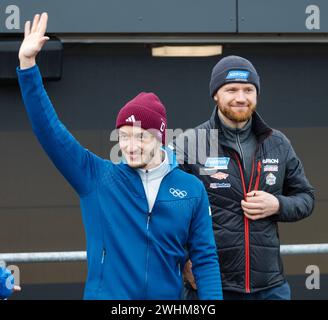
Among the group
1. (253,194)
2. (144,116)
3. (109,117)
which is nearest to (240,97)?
(253,194)

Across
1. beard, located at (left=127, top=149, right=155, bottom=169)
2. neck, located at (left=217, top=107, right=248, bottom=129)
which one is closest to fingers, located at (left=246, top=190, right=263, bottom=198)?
neck, located at (left=217, top=107, right=248, bottom=129)

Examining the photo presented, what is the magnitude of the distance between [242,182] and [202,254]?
77 centimetres

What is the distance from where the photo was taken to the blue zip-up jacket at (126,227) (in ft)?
11.4

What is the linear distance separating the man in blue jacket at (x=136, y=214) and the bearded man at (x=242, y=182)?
0.63 metres

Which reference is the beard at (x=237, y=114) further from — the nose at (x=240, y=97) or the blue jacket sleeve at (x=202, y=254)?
the blue jacket sleeve at (x=202, y=254)

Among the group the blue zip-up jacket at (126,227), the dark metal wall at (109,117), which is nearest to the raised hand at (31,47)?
the blue zip-up jacket at (126,227)

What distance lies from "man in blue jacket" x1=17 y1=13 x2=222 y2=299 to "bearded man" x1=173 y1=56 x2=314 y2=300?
0.63 metres

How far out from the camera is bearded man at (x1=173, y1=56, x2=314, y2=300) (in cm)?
428

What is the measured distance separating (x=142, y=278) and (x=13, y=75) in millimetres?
3416

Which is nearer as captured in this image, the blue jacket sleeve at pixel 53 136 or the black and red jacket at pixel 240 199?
the blue jacket sleeve at pixel 53 136
